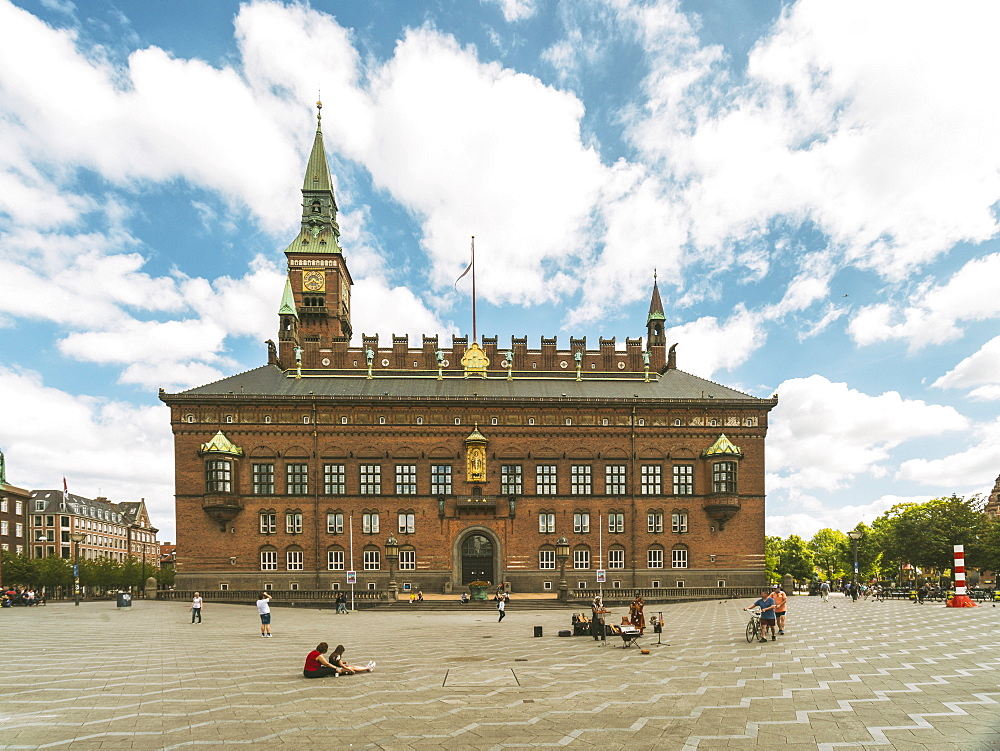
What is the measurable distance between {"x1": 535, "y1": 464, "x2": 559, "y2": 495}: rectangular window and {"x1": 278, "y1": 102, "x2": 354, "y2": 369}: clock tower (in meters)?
25.0

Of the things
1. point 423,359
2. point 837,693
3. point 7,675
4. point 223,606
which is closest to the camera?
point 837,693

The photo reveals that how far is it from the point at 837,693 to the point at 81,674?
64.5 feet

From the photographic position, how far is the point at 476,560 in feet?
180

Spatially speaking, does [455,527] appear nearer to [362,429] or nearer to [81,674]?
[362,429]

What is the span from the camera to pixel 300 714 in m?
13.7

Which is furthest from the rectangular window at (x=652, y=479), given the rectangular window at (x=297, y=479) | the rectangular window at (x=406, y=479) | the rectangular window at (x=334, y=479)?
the rectangular window at (x=297, y=479)

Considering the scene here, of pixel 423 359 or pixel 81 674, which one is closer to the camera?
pixel 81 674

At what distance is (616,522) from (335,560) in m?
23.2

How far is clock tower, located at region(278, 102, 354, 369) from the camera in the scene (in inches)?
2805

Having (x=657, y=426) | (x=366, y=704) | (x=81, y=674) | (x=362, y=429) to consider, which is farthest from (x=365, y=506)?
(x=366, y=704)

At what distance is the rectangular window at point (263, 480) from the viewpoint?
178 ft

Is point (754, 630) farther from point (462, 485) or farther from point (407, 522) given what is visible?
point (407, 522)

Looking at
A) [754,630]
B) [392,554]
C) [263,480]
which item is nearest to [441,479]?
[392,554]

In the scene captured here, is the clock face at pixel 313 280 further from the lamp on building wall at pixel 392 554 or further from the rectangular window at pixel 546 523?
the rectangular window at pixel 546 523
